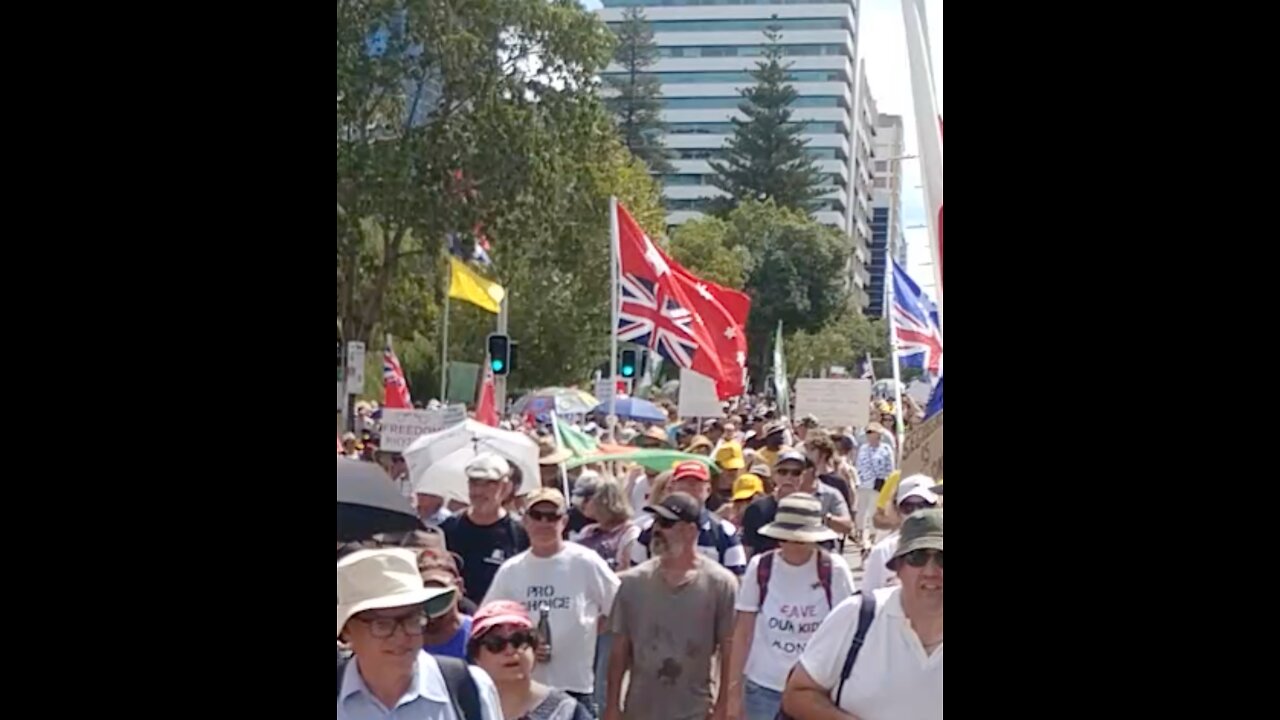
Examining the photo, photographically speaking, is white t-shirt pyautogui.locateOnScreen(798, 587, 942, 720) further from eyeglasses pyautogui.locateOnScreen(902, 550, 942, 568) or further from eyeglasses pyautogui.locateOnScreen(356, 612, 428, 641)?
eyeglasses pyautogui.locateOnScreen(356, 612, 428, 641)

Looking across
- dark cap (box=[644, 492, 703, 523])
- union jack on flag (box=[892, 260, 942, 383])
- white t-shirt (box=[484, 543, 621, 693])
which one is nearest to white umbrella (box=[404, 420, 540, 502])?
white t-shirt (box=[484, 543, 621, 693])

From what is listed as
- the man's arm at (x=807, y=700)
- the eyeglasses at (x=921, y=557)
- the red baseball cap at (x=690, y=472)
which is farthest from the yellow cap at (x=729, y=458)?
the eyeglasses at (x=921, y=557)

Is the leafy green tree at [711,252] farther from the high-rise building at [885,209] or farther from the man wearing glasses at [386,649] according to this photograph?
the man wearing glasses at [386,649]

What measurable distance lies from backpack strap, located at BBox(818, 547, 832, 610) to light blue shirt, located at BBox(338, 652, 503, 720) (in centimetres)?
103

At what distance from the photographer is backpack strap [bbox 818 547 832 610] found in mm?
3168

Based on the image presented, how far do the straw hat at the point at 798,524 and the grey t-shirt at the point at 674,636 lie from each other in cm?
18

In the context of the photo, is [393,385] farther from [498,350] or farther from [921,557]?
[921,557]

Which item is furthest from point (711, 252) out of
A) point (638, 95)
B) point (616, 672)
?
point (616, 672)

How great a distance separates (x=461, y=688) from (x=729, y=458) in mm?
3600

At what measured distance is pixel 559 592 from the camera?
3.43 meters
